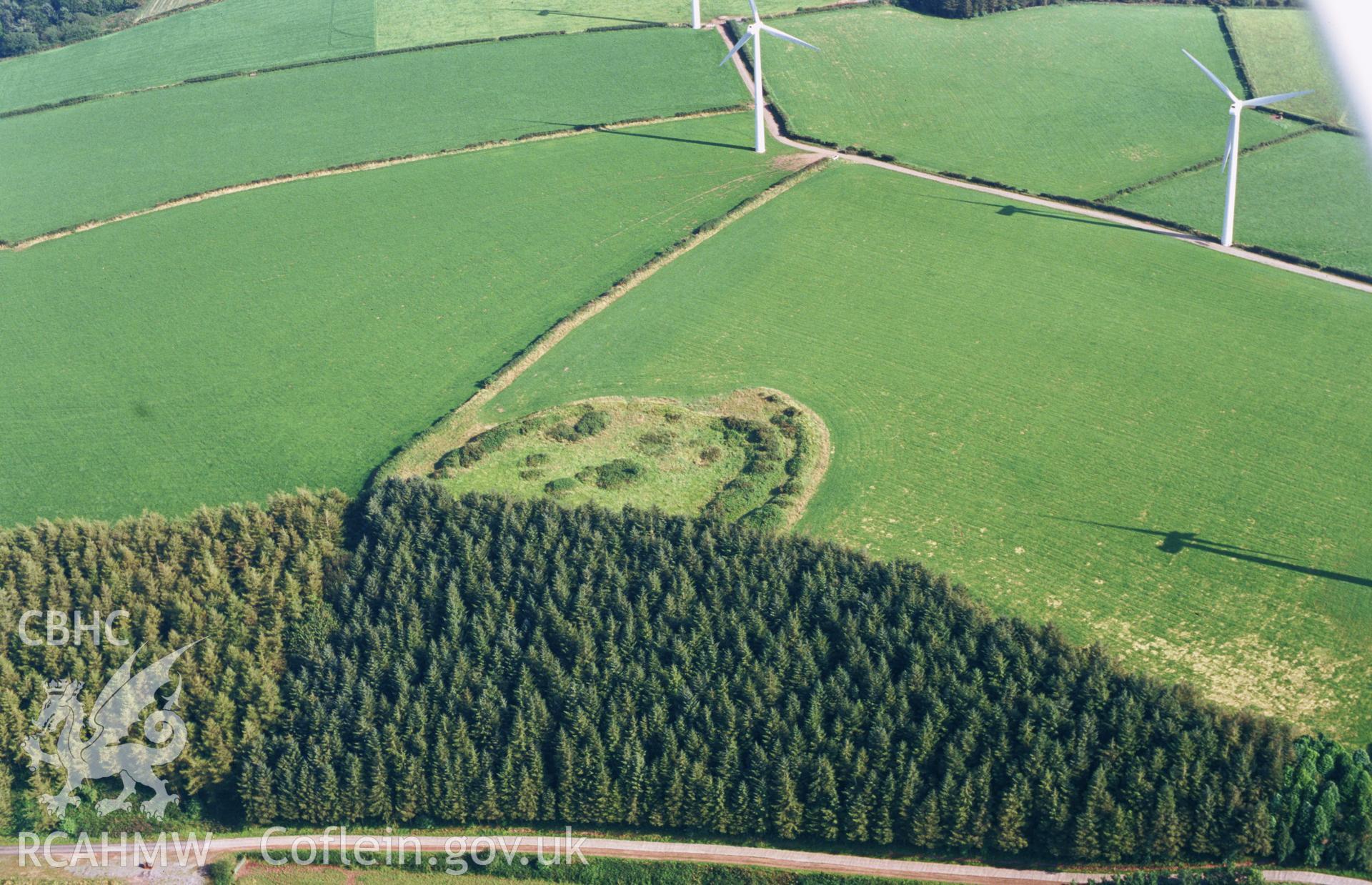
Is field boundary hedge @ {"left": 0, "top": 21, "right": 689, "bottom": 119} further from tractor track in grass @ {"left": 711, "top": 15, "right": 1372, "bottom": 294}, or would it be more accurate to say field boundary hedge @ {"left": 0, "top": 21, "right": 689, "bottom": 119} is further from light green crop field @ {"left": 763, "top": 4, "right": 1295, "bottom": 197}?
light green crop field @ {"left": 763, "top": 4, "right": 1295, "bottom": 197}

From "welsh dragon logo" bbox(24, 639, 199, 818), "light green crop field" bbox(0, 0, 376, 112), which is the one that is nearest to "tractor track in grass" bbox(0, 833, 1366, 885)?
"welsh dragon logo" bbox(24, 639, 199, 818)

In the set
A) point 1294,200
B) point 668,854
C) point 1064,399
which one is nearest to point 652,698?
point 668,854

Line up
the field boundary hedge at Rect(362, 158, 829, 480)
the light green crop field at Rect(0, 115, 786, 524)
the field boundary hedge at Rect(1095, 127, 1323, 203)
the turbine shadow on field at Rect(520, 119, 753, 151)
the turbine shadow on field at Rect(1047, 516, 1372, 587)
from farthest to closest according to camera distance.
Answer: the turbine shadow on field at Rect(520, 119, 753, 151) → the field boundary hedge at Rect(1095, 127, 1323, 203) → the light green crop field at Rect(0, 115, 786, 524) → the field boundary hedge at Rect(362, 158, 829, 480) → the turbine shadow on field at Rect(1047, 516, 1372, 587)

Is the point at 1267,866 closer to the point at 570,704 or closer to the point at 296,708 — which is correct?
the point at 570,704

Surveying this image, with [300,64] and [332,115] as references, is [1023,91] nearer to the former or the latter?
[332,115]

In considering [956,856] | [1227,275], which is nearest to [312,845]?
[956,856]

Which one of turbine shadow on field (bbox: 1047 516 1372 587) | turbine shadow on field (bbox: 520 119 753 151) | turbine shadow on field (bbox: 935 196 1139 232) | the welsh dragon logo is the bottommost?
the welsh dragon logo

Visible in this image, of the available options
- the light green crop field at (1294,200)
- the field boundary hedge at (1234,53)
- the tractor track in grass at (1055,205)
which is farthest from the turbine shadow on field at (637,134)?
the field boundary hedge at (1234,53)
